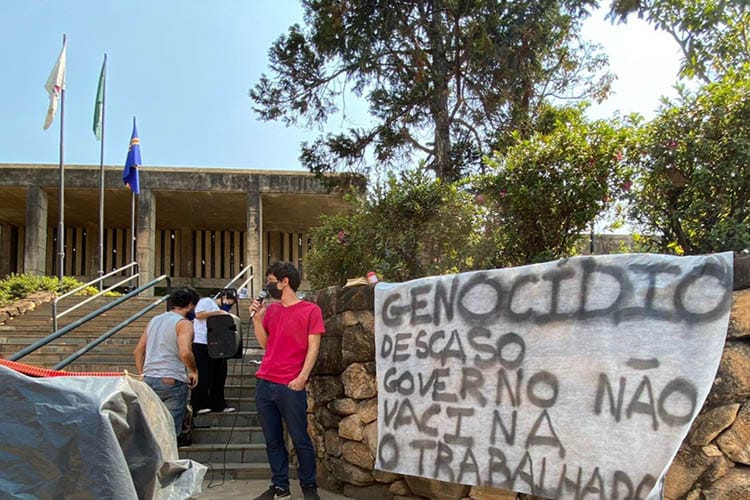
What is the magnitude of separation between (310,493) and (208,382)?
2181 mm

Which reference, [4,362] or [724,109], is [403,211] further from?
[4,362]

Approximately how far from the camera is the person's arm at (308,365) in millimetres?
4035

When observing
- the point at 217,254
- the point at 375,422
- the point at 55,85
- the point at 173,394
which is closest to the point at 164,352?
the point at 173,394

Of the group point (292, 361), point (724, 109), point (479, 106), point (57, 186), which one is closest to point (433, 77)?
point (479, 106)

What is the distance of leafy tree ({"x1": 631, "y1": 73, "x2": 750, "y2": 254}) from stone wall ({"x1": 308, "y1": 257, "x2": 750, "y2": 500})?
4.89ft

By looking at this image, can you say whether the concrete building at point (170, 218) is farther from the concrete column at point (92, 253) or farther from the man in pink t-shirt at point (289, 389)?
the man in pink t-shirt at point (289, 389)

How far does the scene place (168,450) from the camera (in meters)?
3.26

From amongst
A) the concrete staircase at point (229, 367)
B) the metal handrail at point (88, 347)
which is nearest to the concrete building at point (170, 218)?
the concrete staircase at point (229, 367)

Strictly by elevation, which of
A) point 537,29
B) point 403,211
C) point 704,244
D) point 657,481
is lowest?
point 657,481

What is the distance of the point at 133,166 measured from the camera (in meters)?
15.0

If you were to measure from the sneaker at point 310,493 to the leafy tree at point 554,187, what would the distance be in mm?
2731

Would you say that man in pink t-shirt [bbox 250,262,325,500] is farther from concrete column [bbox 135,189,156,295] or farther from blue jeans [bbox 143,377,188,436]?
concrete column [bbox 135,189,156,295]

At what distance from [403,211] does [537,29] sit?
4.42 meters

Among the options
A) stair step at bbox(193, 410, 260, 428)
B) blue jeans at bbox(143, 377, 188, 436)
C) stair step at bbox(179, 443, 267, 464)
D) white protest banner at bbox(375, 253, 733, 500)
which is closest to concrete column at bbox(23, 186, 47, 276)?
stair step at bbox(193, 410, 260, 428)
